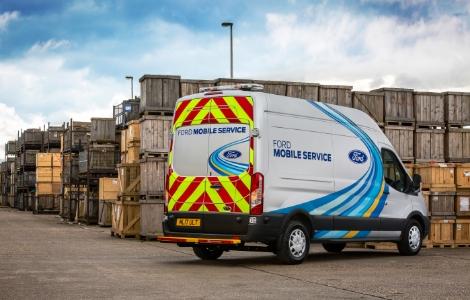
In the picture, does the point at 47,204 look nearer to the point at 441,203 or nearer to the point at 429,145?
the point at 429,145

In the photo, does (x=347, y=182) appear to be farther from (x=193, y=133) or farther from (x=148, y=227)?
(x=148, y=227)

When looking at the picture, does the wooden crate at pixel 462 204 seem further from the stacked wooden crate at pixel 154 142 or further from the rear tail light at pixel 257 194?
the rear tail light at pixel 257 194

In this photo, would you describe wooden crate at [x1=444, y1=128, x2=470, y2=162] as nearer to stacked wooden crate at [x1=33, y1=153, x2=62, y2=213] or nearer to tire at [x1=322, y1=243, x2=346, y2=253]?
tire at [x1=322, y1=243, x2=346, y2=253]

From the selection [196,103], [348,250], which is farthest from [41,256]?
[348,250]

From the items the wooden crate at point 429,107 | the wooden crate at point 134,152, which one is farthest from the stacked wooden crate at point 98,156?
the wooden crate at point 429,107

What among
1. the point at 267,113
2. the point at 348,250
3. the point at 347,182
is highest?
the point at 267,113

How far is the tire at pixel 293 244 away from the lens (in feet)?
41.5

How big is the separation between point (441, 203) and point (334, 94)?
4.67 metres

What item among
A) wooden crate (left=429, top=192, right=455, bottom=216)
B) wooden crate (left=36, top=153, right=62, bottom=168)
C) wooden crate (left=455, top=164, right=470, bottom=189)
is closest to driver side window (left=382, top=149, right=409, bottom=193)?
wooden crate (left=429, top=192, right=455, bottom=216)

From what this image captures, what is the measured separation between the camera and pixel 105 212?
28.5m

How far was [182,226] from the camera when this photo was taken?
512 inches

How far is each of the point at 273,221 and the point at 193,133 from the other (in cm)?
207

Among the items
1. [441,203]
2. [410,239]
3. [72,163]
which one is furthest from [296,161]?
[72,163]

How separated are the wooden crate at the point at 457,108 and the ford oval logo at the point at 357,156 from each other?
7.83m
